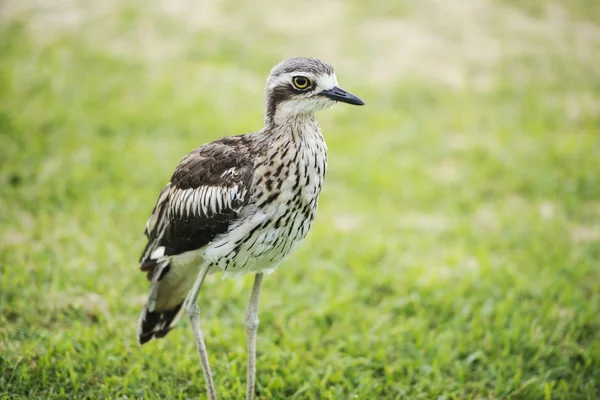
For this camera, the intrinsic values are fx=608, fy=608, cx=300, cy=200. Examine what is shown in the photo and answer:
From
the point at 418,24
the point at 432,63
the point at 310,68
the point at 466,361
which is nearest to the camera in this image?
the point at 310,68

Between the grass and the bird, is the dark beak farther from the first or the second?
the grass

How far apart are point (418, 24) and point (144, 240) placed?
6.92 metres

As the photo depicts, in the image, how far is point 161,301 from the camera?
3.88 m

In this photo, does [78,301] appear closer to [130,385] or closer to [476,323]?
[130,385]

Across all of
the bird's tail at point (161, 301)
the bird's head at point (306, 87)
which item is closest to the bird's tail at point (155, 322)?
the bird's tail at point (161, 301)

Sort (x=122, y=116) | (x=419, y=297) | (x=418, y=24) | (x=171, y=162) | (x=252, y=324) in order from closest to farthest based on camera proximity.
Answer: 1. (x=252, y=324)
2. (x=419, y=297)
3. (x=171, y=162)
4. (x=122, y=116)
5. (x=418, y=24)

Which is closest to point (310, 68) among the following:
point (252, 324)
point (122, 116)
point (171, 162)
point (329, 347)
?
point (252, 324)

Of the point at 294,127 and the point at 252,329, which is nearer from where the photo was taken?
the point at 294,127

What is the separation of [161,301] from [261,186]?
47.6 inches

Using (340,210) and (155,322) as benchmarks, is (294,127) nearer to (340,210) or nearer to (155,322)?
(155,322)

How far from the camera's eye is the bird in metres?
3.20

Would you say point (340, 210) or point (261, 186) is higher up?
point (261, 186)

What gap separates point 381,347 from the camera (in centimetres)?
447

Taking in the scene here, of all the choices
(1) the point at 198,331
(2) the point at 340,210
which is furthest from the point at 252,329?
(2) the point at 340,210
